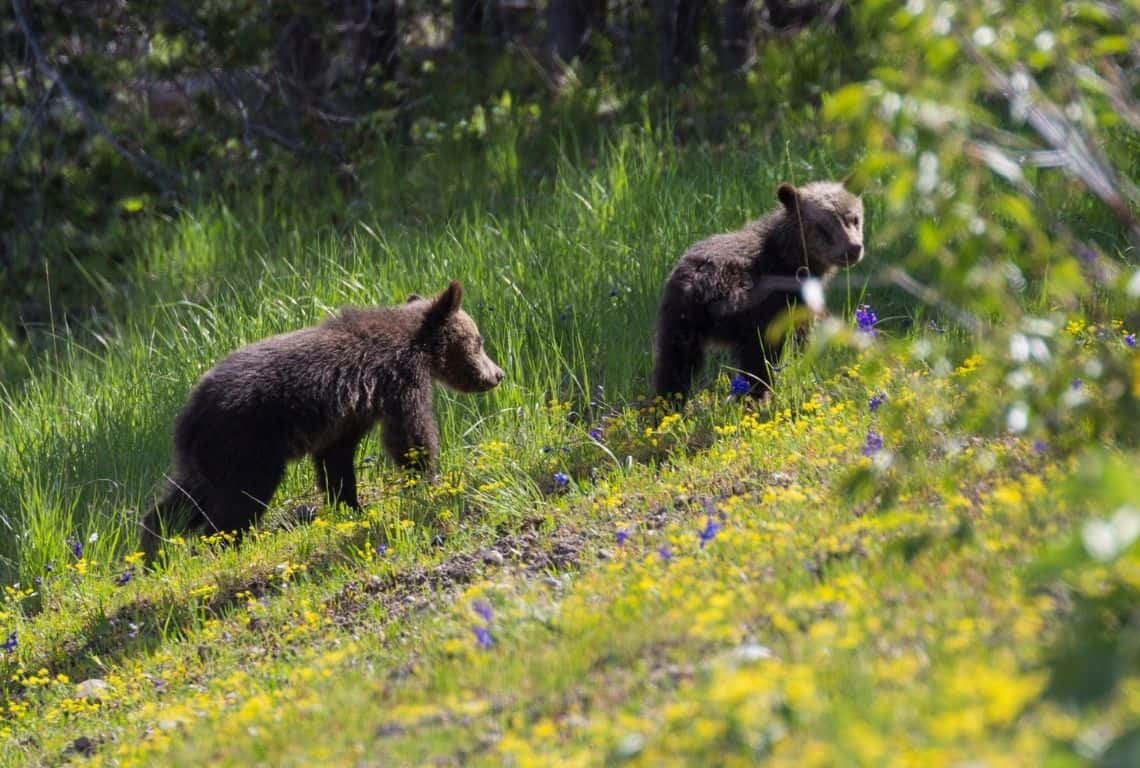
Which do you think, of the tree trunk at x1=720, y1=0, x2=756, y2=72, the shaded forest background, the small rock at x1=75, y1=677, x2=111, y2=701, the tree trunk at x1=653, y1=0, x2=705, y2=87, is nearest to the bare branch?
the shaded forest background

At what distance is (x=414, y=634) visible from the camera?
5.96 meters

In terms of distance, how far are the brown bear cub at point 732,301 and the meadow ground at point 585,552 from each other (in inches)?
9.5

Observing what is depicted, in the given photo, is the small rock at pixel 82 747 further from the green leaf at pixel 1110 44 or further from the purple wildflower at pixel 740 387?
the green leaf at pixel 1110 44

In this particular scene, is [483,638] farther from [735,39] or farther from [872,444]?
[735,39]

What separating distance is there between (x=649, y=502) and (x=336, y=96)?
421 inches

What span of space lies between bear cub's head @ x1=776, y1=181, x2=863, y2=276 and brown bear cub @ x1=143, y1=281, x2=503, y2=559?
83.0 inches

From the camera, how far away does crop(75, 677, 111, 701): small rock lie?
21.8 feet

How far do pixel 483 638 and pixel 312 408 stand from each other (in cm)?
317

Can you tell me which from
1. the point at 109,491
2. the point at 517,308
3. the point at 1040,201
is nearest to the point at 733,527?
the point at 1040,201

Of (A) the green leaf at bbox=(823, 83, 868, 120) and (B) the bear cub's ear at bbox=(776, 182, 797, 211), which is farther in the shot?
(B) the bear cub's ear at bbox=(776, 182, 797, 211)

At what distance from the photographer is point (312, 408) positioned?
799 cm

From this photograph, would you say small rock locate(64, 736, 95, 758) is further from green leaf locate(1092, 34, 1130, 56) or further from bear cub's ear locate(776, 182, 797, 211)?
bear cub's ear locate(776, 182, 797, 211)

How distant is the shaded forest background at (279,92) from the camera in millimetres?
13820

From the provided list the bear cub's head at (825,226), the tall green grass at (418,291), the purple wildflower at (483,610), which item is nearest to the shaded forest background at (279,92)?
the tall green grass at (418,291)
